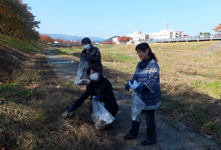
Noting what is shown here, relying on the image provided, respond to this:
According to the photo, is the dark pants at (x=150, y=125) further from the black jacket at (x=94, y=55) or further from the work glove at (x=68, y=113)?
the black jacket at (x=94, y=55)

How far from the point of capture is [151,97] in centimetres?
275


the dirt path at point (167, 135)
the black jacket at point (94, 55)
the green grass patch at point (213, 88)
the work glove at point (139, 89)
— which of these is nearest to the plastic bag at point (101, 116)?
the dirt path at point (167, 135)

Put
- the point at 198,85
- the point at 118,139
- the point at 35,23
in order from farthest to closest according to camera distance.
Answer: the point at 35,23 < the point at 198,85 < the point at 118,139

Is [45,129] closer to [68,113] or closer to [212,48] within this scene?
[68,113]

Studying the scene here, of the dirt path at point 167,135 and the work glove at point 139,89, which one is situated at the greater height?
the work glove at point 139,89

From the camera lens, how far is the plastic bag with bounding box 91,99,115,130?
3.11 meters

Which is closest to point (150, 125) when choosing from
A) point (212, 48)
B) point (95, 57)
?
point (95, 57)

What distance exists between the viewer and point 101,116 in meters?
3.11

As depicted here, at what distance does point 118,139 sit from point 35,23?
33.6m

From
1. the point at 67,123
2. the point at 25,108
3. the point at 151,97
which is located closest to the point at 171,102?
the point at 151,97

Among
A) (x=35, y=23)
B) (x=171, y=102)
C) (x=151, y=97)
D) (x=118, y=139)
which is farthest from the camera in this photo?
(x=35, y=23)

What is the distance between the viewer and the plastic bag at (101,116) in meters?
3.11

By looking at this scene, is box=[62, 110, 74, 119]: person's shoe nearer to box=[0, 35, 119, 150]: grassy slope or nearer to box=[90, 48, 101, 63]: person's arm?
box=[0, 35, 119, 150]: grassy slope

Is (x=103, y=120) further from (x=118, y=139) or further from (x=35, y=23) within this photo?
(x=35, y=23)
